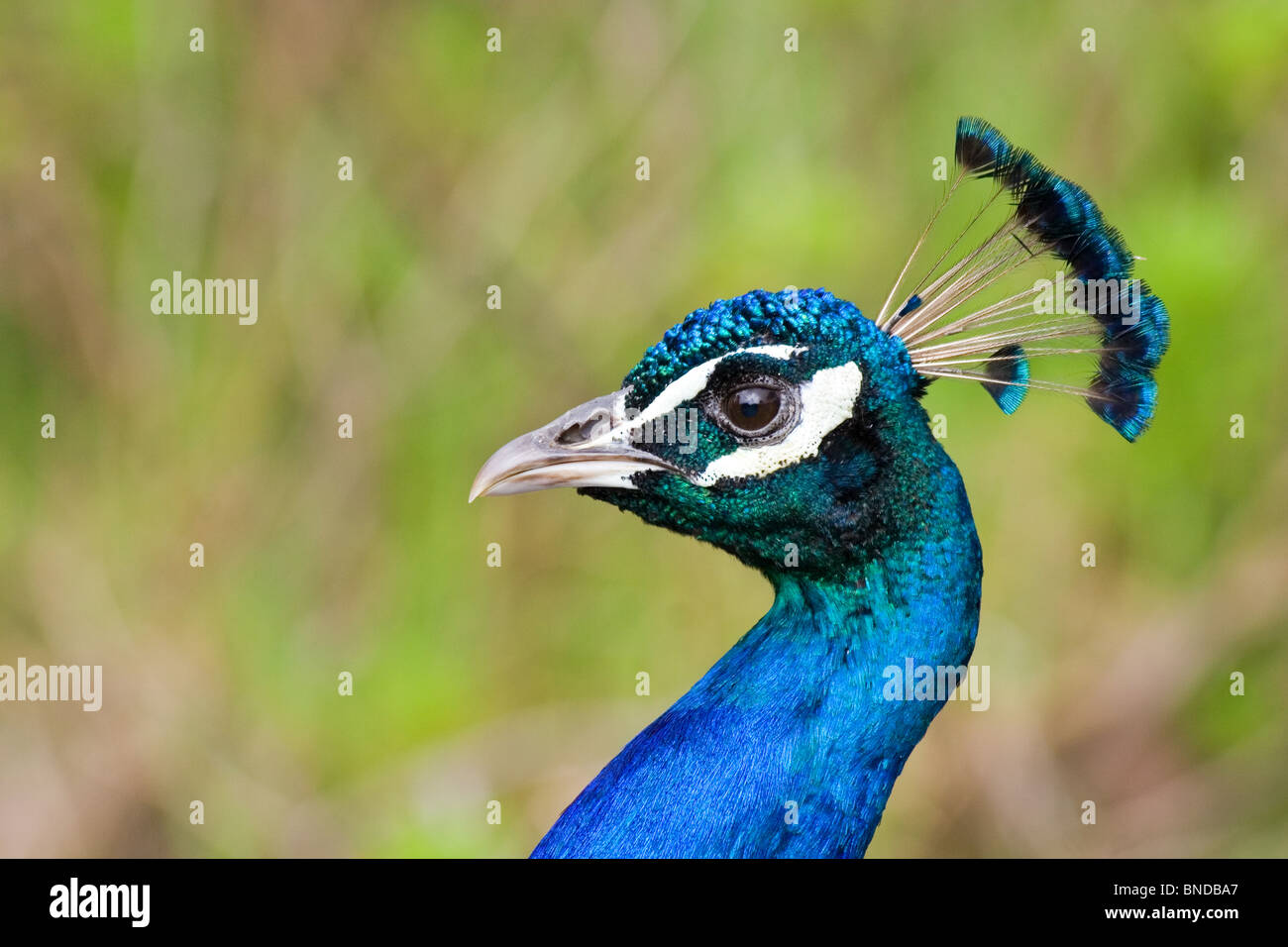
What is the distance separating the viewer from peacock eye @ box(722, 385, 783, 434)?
4.18 feet

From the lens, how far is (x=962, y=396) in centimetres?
285

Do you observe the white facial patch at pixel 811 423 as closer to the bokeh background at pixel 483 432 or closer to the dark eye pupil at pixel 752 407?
the dark eye pupil at pixel 752 407

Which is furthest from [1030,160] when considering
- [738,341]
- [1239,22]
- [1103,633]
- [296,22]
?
[296,22]

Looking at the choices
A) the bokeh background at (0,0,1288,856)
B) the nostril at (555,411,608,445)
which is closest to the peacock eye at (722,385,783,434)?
the nostril at (555,411,608,445)

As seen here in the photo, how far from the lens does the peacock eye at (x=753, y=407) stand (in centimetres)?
128

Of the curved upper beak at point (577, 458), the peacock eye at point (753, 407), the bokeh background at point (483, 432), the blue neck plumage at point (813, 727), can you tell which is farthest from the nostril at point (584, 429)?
the bokeh background at point (483, 432)

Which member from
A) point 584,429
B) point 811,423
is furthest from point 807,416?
point 584,429

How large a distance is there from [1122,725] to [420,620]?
1634mm

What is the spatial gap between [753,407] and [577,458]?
0.18 m

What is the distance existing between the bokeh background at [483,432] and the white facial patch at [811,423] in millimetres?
1499

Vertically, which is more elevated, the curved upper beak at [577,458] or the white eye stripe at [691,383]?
the white eye stripe at [691,383]

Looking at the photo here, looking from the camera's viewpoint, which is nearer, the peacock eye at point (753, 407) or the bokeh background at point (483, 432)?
the peacock eye at point (753, 407)

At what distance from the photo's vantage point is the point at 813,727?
4.06 feet

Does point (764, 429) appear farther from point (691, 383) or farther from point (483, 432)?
point (483, 432)
